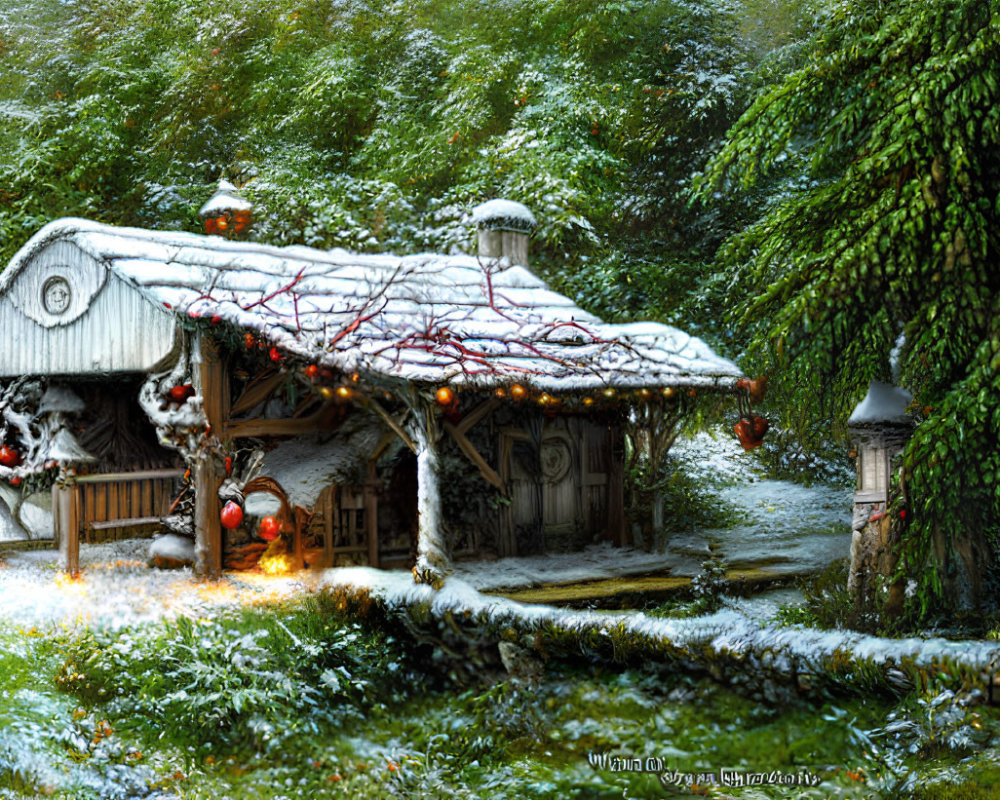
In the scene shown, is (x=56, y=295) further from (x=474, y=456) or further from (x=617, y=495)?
(x=617, y=495)

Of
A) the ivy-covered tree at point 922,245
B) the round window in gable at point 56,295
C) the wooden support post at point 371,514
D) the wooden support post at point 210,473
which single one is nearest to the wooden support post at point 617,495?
the wooden support post at point 371,514

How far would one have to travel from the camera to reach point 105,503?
12.5 meters

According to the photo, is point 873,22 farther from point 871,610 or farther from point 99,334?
point 99,334

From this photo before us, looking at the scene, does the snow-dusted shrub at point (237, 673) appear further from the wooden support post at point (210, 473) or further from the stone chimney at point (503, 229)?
the stone chimney at point (503, 229)

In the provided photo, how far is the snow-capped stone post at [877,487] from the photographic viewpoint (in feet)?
27.3

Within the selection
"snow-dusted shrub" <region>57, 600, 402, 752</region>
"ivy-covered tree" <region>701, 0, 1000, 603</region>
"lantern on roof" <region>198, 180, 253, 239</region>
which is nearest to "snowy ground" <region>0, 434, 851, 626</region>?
"snow-dusted shrub" <region>57, 600, 402, 752</region>

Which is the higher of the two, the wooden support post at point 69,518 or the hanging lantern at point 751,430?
the hanging lantern at point 751,430

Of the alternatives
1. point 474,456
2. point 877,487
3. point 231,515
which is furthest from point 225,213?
point 877,487

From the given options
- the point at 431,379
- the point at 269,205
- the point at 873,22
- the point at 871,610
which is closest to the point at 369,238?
the point at 269,205

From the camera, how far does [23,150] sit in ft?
60.2

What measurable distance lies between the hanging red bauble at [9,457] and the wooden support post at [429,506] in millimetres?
6033

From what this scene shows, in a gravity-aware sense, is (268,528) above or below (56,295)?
below

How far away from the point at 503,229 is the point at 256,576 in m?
6.33

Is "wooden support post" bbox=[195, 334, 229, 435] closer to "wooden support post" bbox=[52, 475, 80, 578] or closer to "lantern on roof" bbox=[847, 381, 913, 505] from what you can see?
"wooden support post" bbox=[52, 475, 80, 578]
